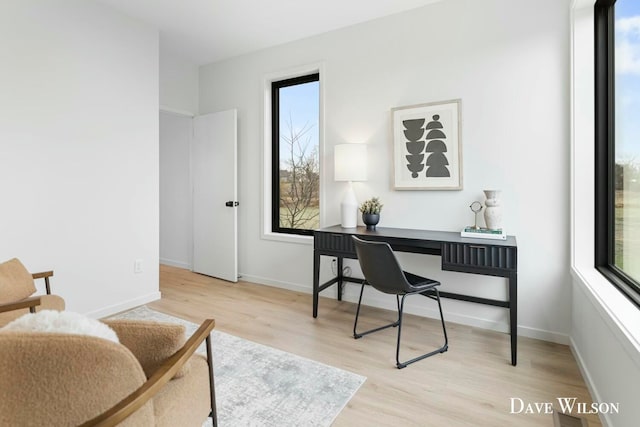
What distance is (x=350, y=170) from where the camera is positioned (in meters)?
2.97

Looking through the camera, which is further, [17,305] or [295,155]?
[295,155]

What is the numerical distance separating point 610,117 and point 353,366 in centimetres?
222

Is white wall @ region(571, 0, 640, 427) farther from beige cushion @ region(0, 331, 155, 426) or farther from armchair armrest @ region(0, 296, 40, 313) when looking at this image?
armchair armrest @ region(0, 296, 40, 313)

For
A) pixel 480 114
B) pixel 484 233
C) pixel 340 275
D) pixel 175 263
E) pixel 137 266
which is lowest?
pixel 175 263

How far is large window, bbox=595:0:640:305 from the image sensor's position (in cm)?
168

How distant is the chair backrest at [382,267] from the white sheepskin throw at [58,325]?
5.31 feet

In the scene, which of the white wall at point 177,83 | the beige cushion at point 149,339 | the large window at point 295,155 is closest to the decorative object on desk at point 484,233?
the large window at point 295,155

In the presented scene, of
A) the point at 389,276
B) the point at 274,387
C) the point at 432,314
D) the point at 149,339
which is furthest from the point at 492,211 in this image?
the point at 149,339

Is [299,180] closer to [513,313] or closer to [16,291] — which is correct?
[513,313]

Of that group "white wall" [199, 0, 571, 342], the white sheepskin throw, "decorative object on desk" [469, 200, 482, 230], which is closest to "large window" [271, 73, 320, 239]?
"white wall" [199, 0, 571, 342]

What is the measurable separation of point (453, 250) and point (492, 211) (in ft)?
1.51

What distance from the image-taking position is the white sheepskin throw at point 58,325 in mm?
819

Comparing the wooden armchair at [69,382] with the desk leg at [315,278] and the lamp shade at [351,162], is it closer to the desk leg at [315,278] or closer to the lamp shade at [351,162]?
the desk leg at [315,278]

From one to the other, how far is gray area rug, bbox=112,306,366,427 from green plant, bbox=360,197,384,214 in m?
1.36
